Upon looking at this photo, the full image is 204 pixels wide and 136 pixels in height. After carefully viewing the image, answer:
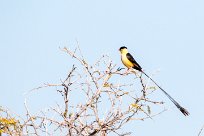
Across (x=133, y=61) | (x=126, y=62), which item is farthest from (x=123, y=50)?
(x=133, y=61)

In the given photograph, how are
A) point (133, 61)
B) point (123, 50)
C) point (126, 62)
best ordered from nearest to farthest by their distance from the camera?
1. point (133, 61)
2. point (126, 62)
3. point (123, 50)

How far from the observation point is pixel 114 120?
4746mm

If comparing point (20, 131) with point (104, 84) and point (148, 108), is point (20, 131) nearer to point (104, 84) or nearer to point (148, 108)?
point (104, 84)

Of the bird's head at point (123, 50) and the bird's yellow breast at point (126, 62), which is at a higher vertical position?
the bird's head at point (123, 50)

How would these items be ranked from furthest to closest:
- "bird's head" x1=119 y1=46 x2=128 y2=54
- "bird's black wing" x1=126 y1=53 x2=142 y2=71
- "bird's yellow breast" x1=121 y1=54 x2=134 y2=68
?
1. "bird's head" x1=119 y1=46 x2=128 y2=54
2. "bird's yellow breast" x1=121 y1=54 x2=134 y2=68
3. "bird's black wing" x1=126 y1=53 x2=142 y2=71

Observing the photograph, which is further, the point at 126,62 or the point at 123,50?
the point at 123,50

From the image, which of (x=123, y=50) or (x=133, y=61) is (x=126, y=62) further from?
(x=123, y=50)

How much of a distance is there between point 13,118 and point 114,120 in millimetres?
1135

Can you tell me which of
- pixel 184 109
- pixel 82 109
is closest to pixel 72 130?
pixel 82 109

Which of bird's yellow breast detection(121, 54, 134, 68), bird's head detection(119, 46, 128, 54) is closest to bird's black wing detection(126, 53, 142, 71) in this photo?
bird's yellow breast detection(121, 54, 134, 68)

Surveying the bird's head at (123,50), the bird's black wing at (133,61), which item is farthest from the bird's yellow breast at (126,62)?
the bird's head at (123,50)

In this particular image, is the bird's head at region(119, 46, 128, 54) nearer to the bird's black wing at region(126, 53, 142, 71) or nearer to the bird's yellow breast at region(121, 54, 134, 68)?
the bird's black wing at region(126, 53, 142, 71)

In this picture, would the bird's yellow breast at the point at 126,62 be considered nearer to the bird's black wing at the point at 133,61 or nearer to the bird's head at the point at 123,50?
the bird's black wing at the point at 133,61

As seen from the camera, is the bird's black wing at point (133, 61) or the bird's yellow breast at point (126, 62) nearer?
the bird's black wing at point (133, 61)
